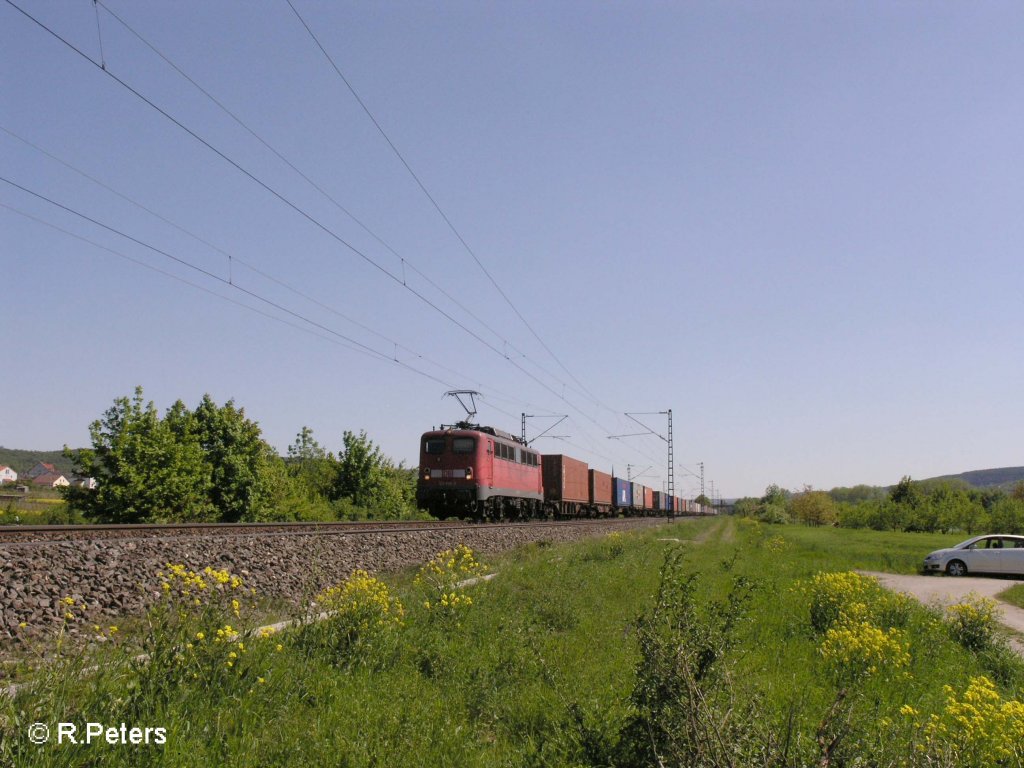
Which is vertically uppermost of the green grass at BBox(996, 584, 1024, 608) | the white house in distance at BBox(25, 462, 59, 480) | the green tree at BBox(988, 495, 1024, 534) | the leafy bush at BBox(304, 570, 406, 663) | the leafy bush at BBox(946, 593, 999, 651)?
the white house in distance at BBox(25, 462, 59, 480)

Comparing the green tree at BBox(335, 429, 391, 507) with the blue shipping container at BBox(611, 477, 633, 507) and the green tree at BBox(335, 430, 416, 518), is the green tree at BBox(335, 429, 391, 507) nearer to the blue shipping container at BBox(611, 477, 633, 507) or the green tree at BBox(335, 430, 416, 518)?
the green tree at BBox(335, 430, 416, 518)

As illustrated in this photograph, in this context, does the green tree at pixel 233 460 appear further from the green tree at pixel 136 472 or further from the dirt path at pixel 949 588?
the dirt path at pixel 949 588

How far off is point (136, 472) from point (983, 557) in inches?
1098

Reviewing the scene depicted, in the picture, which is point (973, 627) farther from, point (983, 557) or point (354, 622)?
point (983, 557)

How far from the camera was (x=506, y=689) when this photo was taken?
6.83 m

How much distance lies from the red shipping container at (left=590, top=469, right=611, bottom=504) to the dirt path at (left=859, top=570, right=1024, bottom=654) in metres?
26.1

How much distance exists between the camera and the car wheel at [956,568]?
24.2 m

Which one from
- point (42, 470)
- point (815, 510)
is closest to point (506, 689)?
point (815, 510)

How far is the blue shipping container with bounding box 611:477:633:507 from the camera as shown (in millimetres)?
57619

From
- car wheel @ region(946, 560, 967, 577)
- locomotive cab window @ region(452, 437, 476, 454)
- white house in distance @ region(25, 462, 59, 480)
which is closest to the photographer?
car wheel @ region(946, 560, 967, 577)

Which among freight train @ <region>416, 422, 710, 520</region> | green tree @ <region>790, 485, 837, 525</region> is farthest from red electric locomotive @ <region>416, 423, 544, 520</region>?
green tree @ <region>790, 485, 837, 525</region>

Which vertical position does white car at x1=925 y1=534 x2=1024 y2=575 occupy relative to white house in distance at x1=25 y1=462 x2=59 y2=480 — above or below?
below

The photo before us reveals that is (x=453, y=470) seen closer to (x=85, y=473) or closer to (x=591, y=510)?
(x=85, y=473)

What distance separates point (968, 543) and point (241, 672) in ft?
84.2
